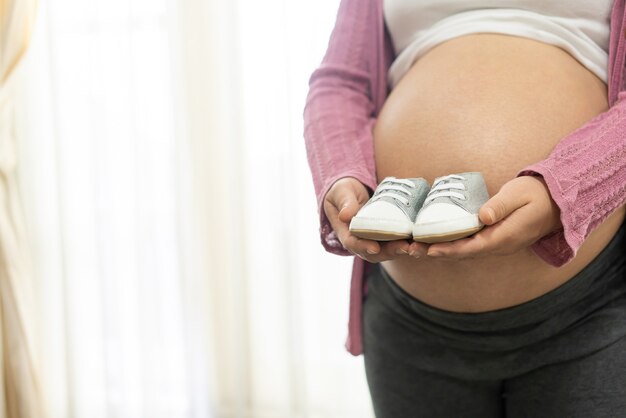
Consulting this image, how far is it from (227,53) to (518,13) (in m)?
1.06

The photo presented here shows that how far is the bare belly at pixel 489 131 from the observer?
0.70 m

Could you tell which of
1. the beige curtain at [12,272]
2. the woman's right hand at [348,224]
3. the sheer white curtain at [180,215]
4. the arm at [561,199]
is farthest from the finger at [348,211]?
the beige curtain at [12,272]

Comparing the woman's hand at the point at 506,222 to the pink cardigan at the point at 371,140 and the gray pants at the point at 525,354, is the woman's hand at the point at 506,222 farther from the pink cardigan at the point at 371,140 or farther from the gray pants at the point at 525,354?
the gray pants at the point at 525,354

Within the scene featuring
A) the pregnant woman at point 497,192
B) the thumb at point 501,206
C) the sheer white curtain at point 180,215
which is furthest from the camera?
the sheer white curtain at point 180,215

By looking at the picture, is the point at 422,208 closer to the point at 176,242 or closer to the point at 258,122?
the point at 258,122

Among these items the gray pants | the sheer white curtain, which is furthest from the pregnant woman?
the sheer white curtain

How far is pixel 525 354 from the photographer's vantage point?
0.72m

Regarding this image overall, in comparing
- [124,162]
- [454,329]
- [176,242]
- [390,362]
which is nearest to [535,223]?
[454,329]

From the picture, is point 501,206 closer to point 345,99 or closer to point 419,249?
point 419,249

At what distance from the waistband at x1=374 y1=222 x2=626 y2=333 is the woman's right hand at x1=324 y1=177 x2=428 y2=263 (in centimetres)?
15

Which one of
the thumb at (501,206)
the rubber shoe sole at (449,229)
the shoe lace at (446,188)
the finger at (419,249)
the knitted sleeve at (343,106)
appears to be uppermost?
the knitted sleeve at (343,106)

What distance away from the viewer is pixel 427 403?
30.7 inches

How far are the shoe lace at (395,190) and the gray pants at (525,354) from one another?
175 millimetres

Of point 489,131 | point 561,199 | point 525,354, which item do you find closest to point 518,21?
point 489,131
